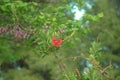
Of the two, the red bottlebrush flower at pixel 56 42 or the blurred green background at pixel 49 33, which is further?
the blurred green background at pixel 49 33

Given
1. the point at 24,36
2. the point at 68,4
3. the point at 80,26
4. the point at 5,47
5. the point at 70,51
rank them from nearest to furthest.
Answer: the point at 24,36 < the point at 80,26 < the point at 68,4 < the point at 5,47 < the point at 70,51

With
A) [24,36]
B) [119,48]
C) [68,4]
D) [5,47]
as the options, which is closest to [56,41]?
[24,36]

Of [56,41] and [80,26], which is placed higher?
[56,41]

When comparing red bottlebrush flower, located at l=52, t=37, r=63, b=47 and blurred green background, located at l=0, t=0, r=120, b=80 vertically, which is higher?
red bottlebrush flower, located at l=52, t=37, r=63, b=47

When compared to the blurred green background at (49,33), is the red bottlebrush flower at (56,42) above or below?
above

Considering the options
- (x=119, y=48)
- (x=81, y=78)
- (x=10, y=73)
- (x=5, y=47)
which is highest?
(x=81, y=78)

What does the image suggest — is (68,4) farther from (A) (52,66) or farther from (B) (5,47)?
(A) (52,66)

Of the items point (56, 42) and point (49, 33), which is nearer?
point (56, 42)

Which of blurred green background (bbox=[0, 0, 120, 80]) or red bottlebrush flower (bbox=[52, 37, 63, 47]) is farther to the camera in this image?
blurred green background (bbox=[0, 0, 120, 80])

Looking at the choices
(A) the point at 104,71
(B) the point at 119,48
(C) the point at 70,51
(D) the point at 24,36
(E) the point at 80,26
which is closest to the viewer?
(A) the point at 104,71

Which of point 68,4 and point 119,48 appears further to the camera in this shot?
point 119,48
